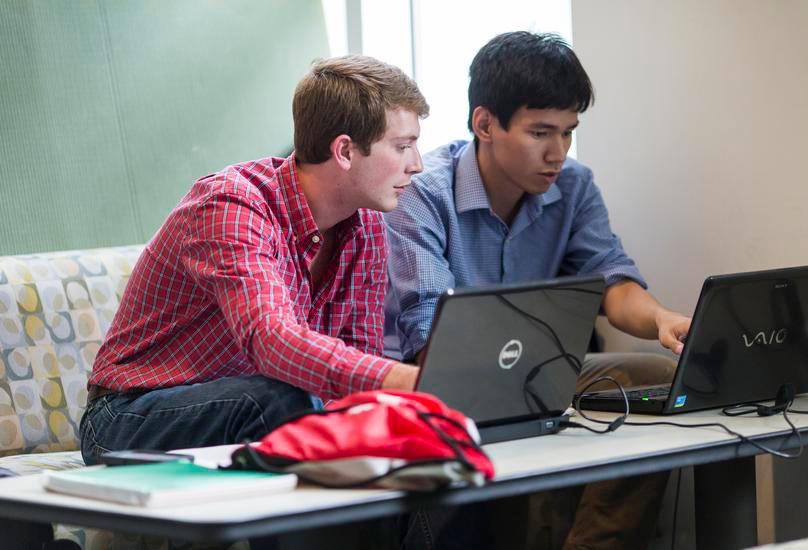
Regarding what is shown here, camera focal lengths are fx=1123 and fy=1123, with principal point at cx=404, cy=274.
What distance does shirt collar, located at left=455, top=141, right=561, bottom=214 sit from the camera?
103 inches

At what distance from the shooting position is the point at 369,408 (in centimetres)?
134

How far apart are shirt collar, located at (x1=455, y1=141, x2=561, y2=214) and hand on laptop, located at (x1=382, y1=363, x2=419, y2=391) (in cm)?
110

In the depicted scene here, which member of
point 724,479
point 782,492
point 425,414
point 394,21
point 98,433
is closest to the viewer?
point 425,414

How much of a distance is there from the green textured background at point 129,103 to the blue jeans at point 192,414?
1060 millimetres

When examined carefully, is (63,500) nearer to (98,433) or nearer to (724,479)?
(98,433)

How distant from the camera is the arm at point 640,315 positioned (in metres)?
2.27

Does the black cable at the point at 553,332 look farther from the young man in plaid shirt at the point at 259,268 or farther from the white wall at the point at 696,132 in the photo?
the white wall at the point at 696,132

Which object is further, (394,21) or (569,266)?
(394,21)

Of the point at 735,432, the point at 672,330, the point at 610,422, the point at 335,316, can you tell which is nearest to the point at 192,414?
the point at 335,316

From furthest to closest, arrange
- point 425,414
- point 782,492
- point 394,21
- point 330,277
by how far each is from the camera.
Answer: point 394,21 < point 782,492 < point 330,277 < point 425,414

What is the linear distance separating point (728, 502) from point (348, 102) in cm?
96

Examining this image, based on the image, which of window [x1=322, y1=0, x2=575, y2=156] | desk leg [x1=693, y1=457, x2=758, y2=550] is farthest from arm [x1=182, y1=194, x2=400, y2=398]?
window [x1=322, y1=0, x2=575, y2=156]

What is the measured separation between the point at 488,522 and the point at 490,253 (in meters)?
0.81

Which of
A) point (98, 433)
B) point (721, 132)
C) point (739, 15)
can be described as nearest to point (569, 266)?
point (721, 132)
